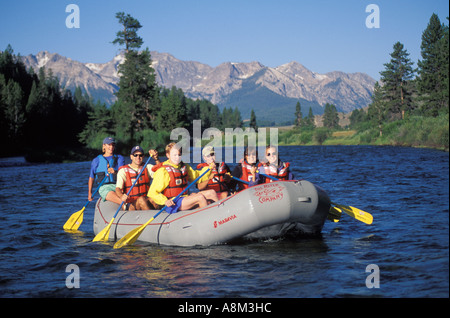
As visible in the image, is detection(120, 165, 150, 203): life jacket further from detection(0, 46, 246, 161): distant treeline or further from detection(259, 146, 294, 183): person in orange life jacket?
detection(0, 46, 246, 161): distant treeline

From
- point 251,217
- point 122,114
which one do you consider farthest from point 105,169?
point 122,114

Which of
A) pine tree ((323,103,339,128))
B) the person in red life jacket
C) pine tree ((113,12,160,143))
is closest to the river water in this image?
the person in red life jacket

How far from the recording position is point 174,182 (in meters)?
8.43

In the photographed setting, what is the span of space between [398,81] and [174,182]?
186 ft

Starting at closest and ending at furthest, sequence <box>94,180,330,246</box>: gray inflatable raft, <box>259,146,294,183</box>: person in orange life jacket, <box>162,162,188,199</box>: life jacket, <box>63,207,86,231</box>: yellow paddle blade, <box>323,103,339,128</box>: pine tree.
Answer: <box>94,180,330,246</box>: gray inflatable raft < <box>162,162,188,199</box>: life jacket < <box>259,146,294,183</box>: person in orange life jacket < <box>63,207,86,231</box>: yellow paddle blade < <box>323,103,339,128</box>: pine tree

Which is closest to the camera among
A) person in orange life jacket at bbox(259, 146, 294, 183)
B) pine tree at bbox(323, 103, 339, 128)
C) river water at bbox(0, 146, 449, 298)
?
river water at bbox(0, 146, 449, 298)

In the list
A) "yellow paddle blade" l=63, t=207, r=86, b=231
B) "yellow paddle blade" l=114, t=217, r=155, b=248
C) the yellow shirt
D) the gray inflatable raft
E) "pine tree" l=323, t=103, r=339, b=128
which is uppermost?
"pine tree" l=323, t=103, r=339, b=128

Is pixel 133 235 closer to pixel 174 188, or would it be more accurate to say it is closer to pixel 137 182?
pixel 174 188

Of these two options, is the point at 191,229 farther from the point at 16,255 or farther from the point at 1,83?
the point at 1,83

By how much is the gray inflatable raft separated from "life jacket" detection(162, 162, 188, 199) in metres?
0.39

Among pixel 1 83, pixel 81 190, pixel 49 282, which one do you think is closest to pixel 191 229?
pixel 49 282

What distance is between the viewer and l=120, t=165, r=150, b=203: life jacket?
9.13 m

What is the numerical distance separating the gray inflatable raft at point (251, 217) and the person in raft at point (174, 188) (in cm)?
23

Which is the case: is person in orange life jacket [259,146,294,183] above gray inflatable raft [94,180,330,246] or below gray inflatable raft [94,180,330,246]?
above
